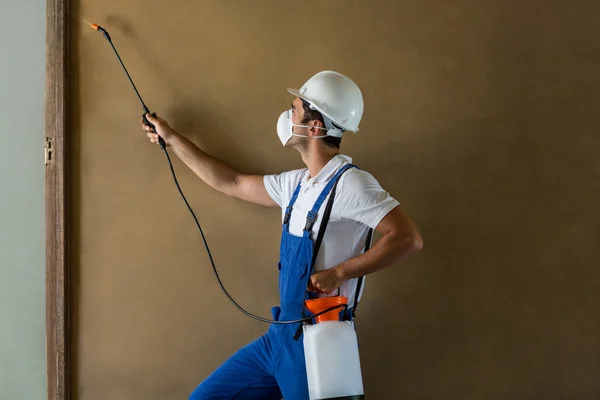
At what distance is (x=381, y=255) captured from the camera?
1503mm

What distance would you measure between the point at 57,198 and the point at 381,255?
49.0 inches

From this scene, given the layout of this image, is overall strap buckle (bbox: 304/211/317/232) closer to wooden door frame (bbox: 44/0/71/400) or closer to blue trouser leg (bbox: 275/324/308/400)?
blue trouser leg (bbox: 275/324/308/400)

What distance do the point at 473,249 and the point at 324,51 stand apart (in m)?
0.96

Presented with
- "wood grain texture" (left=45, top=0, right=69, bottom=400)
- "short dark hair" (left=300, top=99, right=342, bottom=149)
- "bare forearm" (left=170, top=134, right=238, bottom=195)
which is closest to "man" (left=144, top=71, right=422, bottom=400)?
"short dark hair" (left=300, top=99, right=342, bottom=149)

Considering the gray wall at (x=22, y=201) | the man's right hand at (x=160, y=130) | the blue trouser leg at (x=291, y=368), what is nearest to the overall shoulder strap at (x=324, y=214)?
the blue trouser leg at (x=291, y=368)

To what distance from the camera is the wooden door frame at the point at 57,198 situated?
190cm

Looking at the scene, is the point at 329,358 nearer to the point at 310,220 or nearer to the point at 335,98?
the point at 310,220

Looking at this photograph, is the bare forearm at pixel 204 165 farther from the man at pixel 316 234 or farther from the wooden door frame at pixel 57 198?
the wooden door frame at pixel 57 198

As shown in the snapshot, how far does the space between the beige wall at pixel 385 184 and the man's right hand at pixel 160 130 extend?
8cm

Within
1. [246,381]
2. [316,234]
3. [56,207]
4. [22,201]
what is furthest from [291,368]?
[22,201]

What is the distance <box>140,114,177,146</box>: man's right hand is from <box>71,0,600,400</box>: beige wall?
82 mm

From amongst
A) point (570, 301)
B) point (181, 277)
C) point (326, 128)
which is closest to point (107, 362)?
point (181, 277)

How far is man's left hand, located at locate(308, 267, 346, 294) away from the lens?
1.53m

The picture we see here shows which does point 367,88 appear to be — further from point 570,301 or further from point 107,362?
point 107,362
